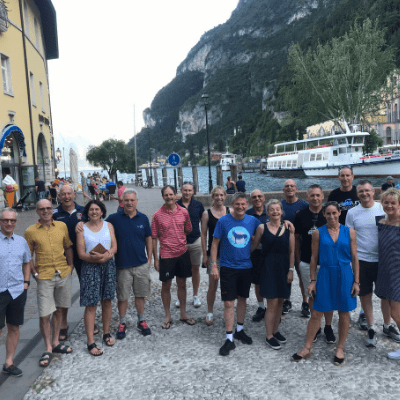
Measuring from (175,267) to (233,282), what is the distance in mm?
963

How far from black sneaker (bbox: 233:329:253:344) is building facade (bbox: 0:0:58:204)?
13675 mm

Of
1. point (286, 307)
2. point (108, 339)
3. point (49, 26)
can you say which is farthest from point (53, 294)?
point (49, 26)

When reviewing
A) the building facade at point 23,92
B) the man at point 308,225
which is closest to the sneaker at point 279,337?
the man at point 308,225

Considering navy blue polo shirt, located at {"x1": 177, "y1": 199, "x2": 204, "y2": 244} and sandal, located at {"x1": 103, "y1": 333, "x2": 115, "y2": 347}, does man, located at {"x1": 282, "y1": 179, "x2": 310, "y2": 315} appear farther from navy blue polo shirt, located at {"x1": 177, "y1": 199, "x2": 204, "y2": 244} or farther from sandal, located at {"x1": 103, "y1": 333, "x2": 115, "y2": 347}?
sandal, located at {"x1": 103, "y1": 333, "x2": 115, "y2": 347}

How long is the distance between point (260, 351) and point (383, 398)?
1297 millimetres

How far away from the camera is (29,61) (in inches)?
770

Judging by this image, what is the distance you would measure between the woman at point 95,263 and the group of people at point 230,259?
0.04ft

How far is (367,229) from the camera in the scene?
4.07 m

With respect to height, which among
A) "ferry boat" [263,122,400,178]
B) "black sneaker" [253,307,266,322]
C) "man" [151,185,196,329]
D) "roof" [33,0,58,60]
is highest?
"roof" [33,0,58,60]

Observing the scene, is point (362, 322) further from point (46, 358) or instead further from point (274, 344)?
point (46, 358)

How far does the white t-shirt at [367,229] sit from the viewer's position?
13.2 feet

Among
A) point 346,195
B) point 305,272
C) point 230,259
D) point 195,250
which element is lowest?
point 305,272

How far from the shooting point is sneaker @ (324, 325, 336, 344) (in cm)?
413

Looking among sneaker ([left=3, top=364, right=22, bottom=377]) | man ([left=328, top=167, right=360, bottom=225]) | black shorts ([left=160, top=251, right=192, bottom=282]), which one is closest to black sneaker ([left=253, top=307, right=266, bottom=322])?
black shorts ([left=160, top=251, right=192, bottom=282])
